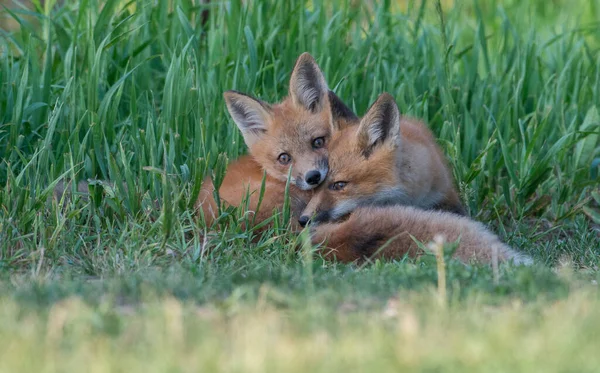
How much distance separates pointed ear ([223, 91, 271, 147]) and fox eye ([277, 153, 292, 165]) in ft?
0.99

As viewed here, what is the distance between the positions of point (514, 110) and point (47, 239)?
3555mm

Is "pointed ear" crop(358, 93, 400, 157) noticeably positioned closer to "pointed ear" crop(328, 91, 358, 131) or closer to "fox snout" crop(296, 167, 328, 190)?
"pointed ear" crop(328, 91, 358, 131)

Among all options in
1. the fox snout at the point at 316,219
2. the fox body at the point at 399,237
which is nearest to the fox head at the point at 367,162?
the fox snout at the point at 316,219

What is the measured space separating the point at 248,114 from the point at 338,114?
24.5 inches

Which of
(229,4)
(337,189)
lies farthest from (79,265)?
(229,4)

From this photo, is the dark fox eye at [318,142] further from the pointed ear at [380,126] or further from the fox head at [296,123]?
the pointed ear at [380,126]

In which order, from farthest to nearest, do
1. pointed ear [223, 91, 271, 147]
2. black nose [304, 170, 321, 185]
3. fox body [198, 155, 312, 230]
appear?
pointed ear [223, 91, 271, 147]
black nose [304, 170, 321, 185]
fox body [198, 155, 312, 230]

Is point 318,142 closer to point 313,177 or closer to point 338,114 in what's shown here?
point 338,114

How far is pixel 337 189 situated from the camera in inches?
202

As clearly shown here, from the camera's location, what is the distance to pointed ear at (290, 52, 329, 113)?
5.41 metres

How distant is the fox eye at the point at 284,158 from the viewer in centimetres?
531

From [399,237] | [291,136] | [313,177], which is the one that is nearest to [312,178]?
[313,177]

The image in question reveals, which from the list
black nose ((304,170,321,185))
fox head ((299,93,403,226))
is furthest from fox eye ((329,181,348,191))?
black nose ((304,170,321,185))

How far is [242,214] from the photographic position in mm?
4613
